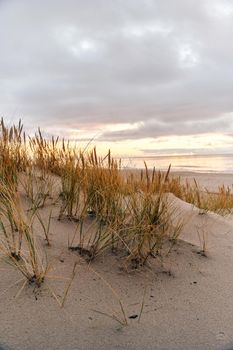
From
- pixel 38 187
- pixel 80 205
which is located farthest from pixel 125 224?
pixel 38 187

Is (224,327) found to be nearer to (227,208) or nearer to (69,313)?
(69,313)

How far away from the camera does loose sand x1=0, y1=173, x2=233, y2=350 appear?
2.04m

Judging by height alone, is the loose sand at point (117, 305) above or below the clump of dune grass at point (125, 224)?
below

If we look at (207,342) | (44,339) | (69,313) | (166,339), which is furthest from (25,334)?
(207,342)

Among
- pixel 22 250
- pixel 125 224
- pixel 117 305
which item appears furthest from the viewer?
pixel 125 224

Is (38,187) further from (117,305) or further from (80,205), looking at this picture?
(117,305)

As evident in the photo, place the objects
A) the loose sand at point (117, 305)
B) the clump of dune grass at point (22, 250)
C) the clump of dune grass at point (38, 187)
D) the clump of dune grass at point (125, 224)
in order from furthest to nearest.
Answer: the clump of dune grass at point (38, 187) < the clump of dune grass at point (125, 224) < the clump of dune grass at point (22, 250) < the loose sand at point (117, 305)

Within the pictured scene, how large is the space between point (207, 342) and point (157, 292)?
1.48 ft

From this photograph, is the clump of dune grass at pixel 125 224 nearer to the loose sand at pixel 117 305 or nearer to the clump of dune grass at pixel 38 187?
the loose sand at pixel 117 305

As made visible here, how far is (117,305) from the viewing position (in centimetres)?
230

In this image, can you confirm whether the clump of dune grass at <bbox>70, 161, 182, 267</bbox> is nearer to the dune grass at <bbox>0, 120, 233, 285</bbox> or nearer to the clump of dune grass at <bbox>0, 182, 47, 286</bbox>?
the dune grass at <bbox>0, 120, 233, 285</bbox>

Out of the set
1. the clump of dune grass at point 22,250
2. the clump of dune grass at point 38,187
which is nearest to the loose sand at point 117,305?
the clump of dune grass at point 22,250

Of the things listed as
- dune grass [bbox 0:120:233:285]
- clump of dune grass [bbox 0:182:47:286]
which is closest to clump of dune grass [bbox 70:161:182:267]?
dune grass [bbox 0:120:233:285]

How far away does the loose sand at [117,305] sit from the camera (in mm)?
2037
